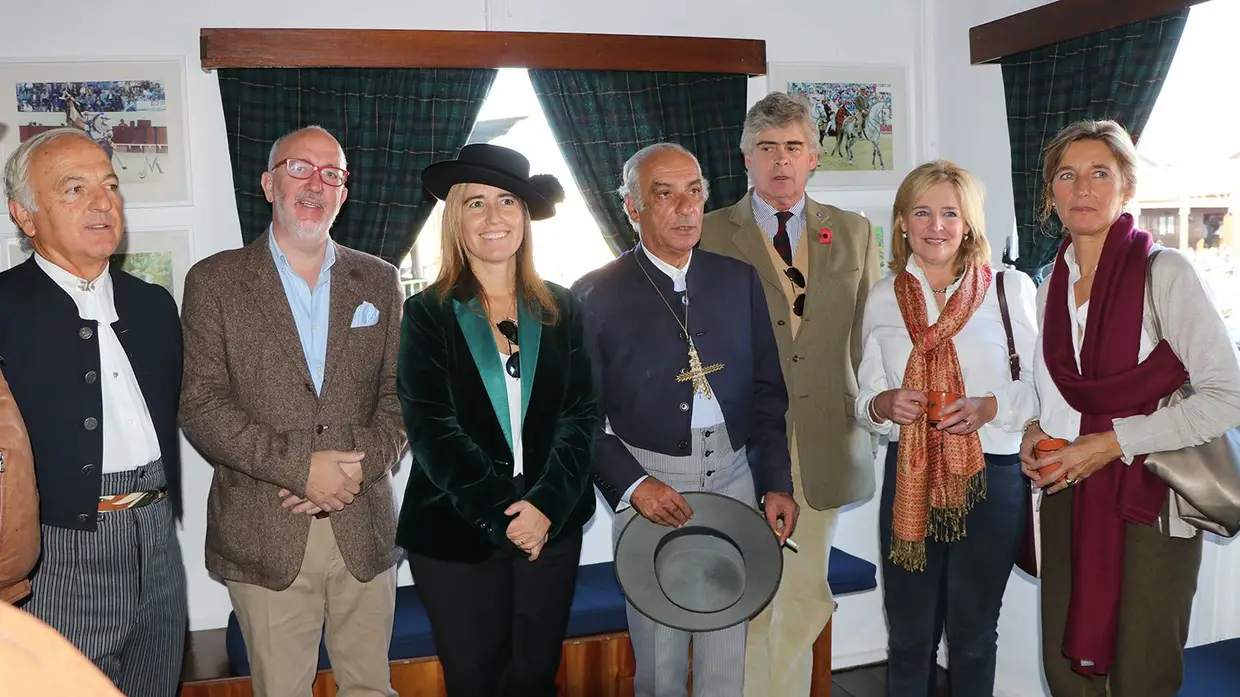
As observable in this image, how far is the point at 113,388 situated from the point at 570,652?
1825mm

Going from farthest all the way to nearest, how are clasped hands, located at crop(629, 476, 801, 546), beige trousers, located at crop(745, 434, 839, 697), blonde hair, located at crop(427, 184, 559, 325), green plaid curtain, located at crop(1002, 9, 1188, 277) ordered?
green plaid curtain, located at crop(1002, 9, 1188, 277) → beige trousers, located at crop(745, 434, 839, 697) → clasped hands, located at crop(629, 476, 801, 546) → blonde hair, located at crop(427, 184, 559, 325)

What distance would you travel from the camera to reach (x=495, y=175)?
227cm

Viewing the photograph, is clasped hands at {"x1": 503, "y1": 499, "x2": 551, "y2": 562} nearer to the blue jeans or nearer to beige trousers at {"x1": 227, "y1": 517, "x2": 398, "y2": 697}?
beige trousers at {"x1": 227, "y1": 517, "x2": 398, "y2": 697}

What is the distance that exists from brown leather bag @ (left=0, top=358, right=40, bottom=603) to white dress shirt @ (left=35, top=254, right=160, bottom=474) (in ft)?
0.96

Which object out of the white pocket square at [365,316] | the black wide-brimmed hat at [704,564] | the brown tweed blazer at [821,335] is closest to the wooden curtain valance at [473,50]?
the brown tweed blazer at [821,335]

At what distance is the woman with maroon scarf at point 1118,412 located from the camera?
225 centimetres

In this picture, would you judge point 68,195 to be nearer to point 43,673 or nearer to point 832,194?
point 43,673

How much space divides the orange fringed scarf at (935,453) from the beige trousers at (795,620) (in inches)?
17.8

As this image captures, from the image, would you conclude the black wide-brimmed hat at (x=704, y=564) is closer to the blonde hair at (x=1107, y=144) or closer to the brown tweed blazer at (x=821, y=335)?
the brown tweed blazer at (x=821, y=335)

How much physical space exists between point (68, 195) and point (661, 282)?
4.63 ft

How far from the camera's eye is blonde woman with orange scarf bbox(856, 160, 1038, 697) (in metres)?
2.59

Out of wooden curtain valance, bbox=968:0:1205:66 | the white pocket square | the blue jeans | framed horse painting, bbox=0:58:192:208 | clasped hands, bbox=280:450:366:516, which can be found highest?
wooden curtain valance, bbox=968:0:1205:66

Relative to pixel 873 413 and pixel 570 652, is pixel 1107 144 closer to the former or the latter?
pixel 873 413

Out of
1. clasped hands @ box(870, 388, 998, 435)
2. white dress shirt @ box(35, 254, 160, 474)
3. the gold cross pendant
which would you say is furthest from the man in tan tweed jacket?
white dress shirt @ box(35, 254, 160, 474)
